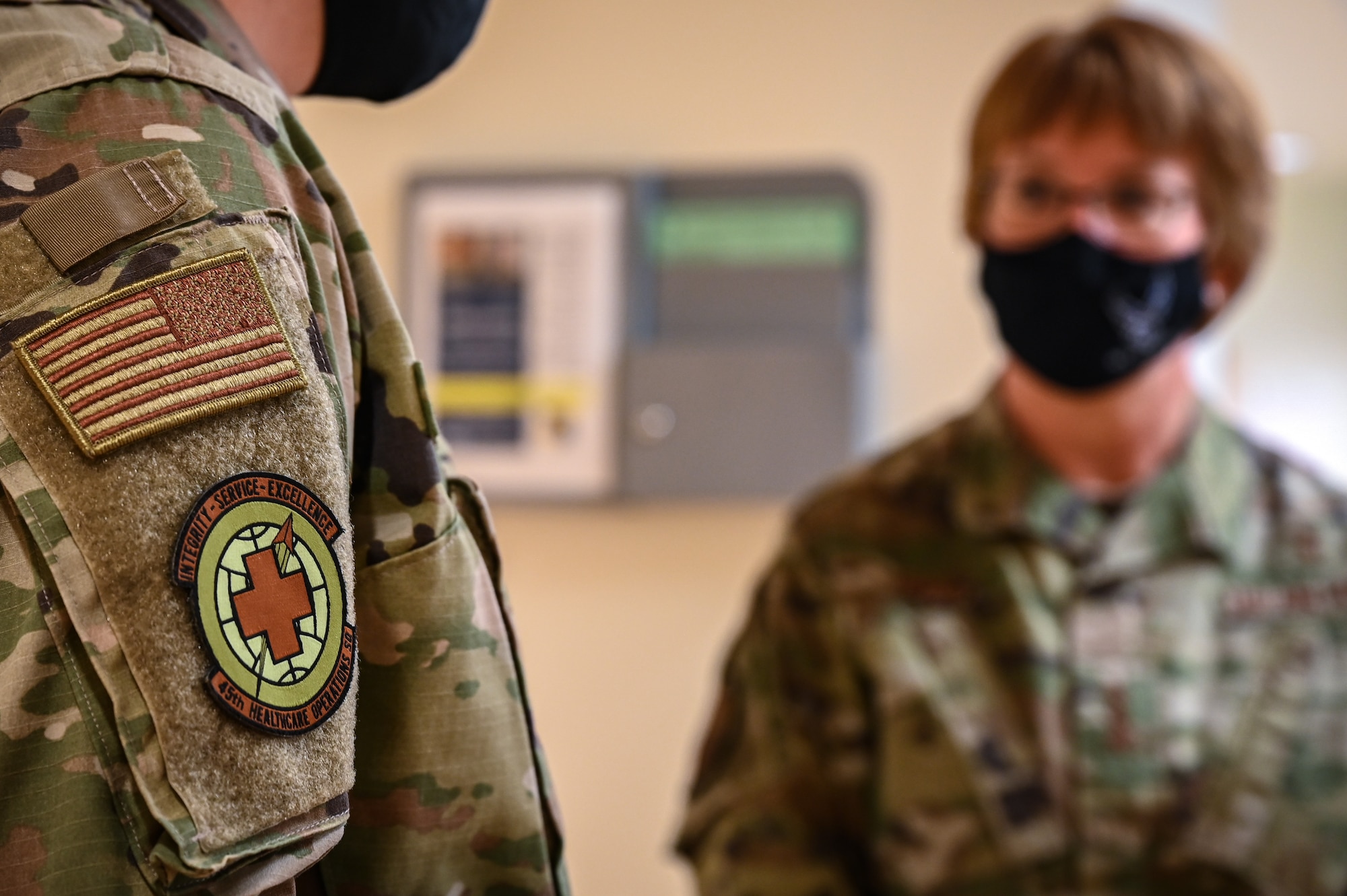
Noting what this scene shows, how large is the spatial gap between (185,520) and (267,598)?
1.5 inches

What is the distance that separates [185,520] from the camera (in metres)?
0.40

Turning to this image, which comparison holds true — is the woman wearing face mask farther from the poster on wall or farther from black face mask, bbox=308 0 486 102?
black face mask, bbox=308 0 486 102

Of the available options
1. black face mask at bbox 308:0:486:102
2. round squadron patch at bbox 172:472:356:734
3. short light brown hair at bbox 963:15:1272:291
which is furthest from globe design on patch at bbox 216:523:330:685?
short light brown hair at bbox 963:15:1272:291

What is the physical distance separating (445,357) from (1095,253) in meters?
1.08

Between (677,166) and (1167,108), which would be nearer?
(1167,108)

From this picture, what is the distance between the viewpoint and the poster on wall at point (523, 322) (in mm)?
1993

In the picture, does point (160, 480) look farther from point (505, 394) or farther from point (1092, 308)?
point (505, 394)

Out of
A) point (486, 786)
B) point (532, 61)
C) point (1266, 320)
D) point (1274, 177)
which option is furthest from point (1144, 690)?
point (1266, 320)

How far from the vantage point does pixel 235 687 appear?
16.1 inches

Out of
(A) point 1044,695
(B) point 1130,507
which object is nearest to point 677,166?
(B) point 1130,507

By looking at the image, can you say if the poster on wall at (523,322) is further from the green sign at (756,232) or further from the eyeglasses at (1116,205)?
the eyeglasses at (1116,205)

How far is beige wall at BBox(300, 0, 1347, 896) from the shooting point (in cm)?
195

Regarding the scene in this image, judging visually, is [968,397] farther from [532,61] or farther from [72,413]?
[72,413]

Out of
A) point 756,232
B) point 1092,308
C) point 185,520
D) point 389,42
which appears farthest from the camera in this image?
point 756,232
